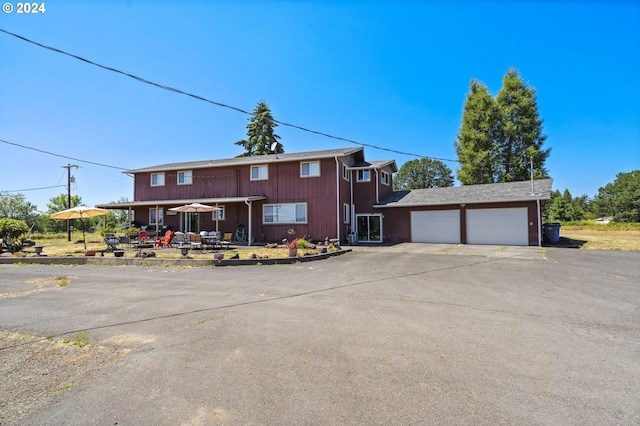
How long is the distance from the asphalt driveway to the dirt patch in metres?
0.14

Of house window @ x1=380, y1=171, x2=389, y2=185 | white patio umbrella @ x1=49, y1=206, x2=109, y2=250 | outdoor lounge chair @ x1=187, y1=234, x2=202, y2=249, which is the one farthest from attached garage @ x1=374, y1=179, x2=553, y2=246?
white patio umbrella @ x1=49, y1=206, x2=109, y2=250

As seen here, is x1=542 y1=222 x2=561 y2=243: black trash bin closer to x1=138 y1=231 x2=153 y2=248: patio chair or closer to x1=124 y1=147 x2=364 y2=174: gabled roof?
x1=124 y1=147 x2=364 y2=174: gabled roof

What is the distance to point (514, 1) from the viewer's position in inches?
387

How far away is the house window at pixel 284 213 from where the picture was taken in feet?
66.8

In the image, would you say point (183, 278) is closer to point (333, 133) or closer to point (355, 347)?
point (355, 347)

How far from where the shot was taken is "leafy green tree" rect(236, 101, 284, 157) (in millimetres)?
39938

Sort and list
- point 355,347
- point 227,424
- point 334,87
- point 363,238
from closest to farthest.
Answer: point 227,424 < point 355,347 < point 334,87 < point 363,238

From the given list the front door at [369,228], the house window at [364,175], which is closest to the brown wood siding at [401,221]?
the front door at [369,228]

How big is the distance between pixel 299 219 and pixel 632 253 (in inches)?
668

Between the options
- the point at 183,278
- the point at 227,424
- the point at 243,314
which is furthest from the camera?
the point at 183,278

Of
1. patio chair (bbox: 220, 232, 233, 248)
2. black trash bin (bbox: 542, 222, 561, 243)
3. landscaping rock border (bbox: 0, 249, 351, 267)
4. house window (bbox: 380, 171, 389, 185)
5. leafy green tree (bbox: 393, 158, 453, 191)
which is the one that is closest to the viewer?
landscaping rock border (bbox: 0, 249, 351, 267)

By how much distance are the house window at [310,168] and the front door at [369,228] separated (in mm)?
5005

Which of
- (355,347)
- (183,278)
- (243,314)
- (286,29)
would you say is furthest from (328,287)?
(286,29)

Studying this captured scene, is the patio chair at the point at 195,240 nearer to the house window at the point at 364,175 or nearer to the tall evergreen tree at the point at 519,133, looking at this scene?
the house window at the point at 364,175
